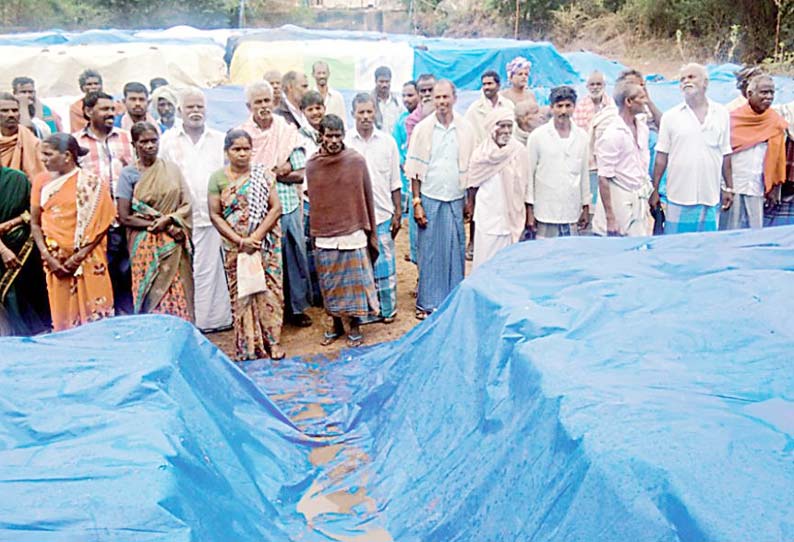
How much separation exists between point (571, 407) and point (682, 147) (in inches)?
149

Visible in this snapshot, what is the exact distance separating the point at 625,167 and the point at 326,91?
341cm

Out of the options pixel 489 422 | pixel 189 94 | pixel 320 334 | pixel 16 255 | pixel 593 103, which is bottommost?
pixel 320 334

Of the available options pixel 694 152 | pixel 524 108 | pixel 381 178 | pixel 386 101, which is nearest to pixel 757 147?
pixel 694 152

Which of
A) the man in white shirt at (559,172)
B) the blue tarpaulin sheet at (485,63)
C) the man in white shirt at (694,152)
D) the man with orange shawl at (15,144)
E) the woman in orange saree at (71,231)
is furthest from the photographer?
the blue tarpaulin sheet at (485,63)

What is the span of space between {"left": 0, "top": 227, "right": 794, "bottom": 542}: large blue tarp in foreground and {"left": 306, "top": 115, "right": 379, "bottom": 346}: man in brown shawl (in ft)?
3.80

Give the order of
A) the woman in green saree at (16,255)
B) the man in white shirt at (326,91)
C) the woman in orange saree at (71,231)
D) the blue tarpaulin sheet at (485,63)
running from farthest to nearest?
the blue tarpaulin sheet at (485,63) < the man in white shirt at (326,91) < the woman in green saree at (16,255) < the woman in orange saree at (71,231)

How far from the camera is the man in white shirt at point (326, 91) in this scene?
7.82m

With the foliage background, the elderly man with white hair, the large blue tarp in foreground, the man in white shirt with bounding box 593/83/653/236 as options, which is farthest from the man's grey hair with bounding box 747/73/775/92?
the foliage background

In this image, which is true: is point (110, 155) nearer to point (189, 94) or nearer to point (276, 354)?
point (189, 94)

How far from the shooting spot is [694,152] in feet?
18.8

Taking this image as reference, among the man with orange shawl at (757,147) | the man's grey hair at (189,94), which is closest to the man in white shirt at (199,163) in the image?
the man's grey hair at (189,94)

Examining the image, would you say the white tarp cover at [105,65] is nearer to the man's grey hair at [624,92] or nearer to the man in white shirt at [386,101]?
the man in white shirt at [386,101]

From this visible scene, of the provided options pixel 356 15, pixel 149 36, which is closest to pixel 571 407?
pixel 149 36

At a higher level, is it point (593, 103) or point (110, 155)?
point (593, 103)
